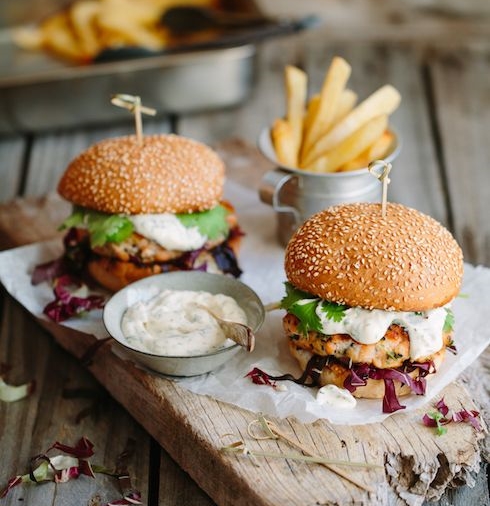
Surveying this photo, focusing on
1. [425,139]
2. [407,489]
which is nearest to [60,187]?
[407,489]

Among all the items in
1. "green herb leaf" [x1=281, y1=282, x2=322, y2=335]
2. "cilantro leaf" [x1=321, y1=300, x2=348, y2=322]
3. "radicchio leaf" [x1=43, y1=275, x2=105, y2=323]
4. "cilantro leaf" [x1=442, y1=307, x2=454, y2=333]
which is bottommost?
"radicchio leaf" [x1=43, y1=275, x2=105, y2=323]

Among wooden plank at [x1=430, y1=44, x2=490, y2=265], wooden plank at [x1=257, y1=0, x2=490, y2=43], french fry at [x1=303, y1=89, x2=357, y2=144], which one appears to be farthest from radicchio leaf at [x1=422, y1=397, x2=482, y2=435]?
wooden plank at [x1=257, y1=0, x2=490, y2=43]

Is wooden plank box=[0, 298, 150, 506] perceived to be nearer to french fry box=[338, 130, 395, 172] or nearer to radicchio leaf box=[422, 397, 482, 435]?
radicchio leaf box=[422, 397, 482, 435]

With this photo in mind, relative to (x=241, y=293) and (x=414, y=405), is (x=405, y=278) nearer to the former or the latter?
(x=414, y=405)

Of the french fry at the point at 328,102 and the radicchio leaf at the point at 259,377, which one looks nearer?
the radicchio leaf at the point at 259,377

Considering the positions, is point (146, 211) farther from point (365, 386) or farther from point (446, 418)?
point (446, 418)

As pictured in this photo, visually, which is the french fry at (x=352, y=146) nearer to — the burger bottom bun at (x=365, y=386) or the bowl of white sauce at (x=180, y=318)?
the bowl of white sauce at (x=180, y=318)

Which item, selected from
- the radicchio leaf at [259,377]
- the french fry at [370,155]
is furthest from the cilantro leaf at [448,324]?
the french fry at [370,155]
